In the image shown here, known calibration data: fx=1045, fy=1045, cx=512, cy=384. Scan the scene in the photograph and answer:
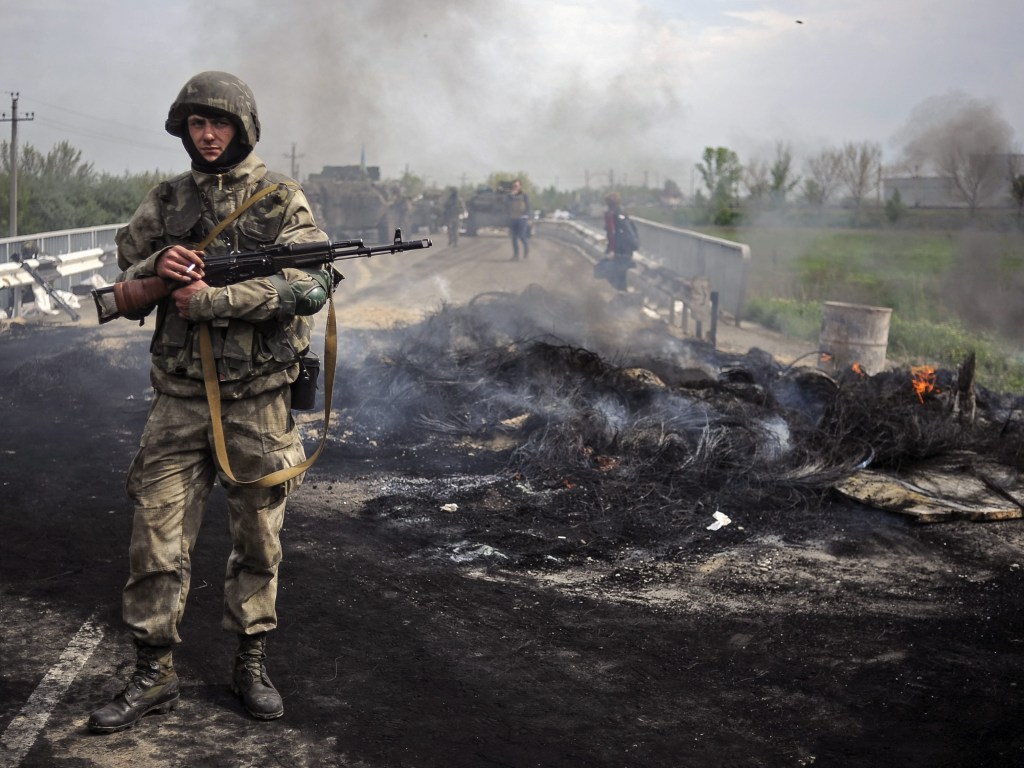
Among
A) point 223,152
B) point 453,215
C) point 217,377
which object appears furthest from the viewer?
point 453,215

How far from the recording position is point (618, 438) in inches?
264

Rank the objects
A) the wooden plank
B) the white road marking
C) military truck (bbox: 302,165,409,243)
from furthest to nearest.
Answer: military truck (bbox: 302,165,409,243) → the wooden plank → the white road marking

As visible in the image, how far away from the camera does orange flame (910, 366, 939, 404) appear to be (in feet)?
24.8

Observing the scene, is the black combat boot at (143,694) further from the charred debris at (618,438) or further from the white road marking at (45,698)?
the charred debris at (618,438)

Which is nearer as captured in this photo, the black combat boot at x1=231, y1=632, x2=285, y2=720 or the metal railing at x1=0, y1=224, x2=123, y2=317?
the black combat boot at x1=231, y1=632, x2=285, y2=720

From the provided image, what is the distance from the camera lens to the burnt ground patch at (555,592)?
3.21 metres

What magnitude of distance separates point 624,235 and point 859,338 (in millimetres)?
7024

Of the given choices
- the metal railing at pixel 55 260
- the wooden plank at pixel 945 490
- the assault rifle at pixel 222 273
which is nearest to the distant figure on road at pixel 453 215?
the metal railing at pixel 55 260

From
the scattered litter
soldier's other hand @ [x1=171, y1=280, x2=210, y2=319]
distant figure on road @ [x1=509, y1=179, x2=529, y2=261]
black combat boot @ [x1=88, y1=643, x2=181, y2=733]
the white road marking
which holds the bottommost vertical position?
the scattered litter

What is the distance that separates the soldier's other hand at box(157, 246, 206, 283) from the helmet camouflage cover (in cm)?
46

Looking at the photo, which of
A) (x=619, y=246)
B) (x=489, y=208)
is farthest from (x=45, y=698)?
(x=489, y=208)

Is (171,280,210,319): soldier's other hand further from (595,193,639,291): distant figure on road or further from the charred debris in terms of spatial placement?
(595,193,639,291): distant figure on road

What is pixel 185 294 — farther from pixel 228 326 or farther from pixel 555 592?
pixel 555 592

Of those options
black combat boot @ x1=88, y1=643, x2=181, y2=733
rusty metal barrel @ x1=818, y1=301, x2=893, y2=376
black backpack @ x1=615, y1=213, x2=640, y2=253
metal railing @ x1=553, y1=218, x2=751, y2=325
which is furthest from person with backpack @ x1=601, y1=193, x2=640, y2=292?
black combat boot @ x1=88, y1=643, x2=181, y2=733
